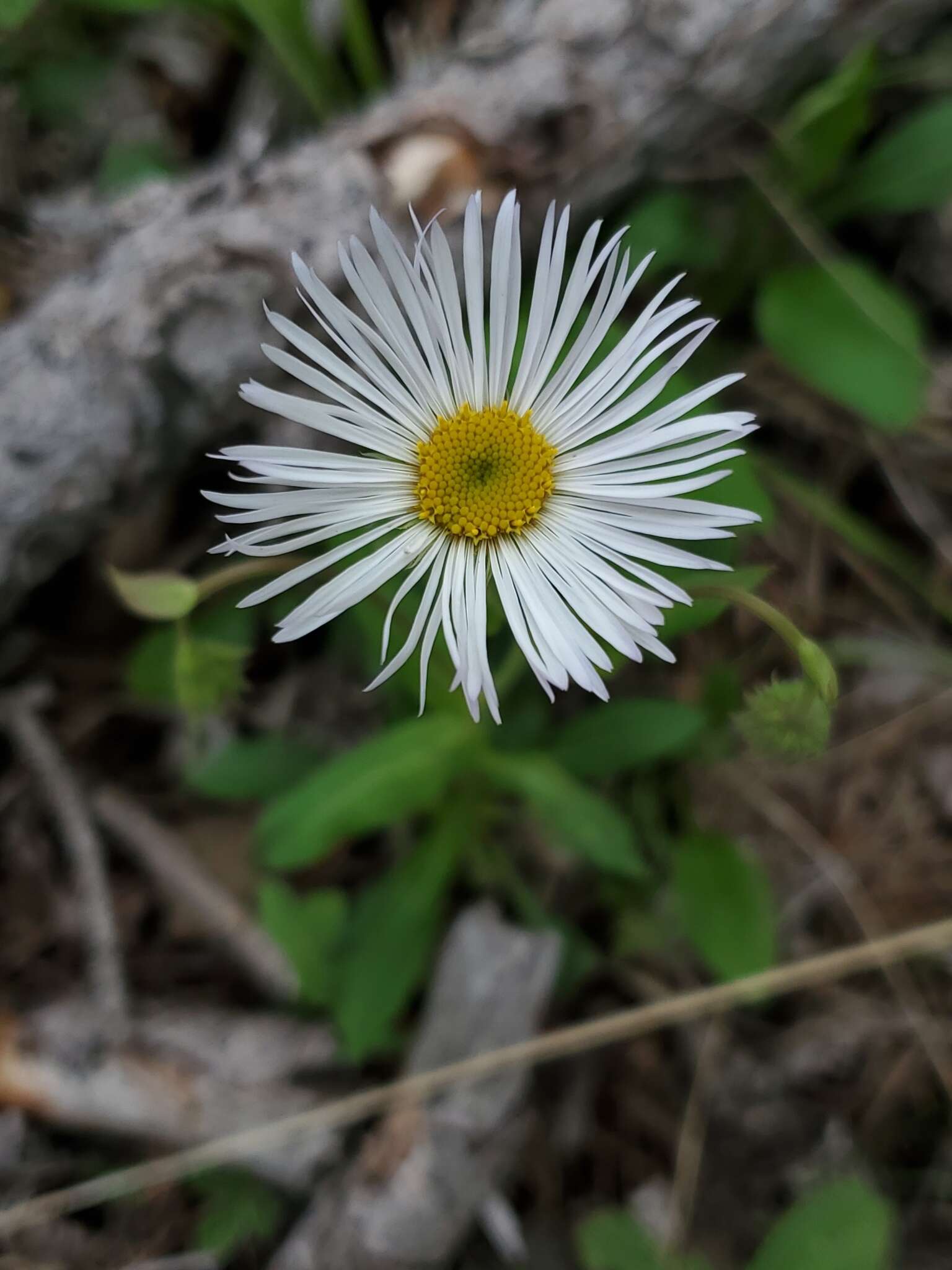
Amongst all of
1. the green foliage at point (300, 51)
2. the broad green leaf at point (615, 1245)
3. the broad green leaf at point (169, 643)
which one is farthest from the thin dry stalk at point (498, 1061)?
the green foliage at point (300, 51)

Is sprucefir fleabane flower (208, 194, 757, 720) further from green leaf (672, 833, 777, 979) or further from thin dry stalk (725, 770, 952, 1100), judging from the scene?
thin dry stalk (725, 770, 952, 1100)

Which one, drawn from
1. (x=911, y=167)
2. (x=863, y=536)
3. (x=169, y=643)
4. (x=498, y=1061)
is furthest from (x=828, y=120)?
(x=498, y=1061)

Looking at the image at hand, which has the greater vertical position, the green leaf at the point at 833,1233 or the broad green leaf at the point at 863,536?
the broad green leaf at the point at 863,536

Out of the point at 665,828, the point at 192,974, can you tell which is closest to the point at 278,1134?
the point at 192,974

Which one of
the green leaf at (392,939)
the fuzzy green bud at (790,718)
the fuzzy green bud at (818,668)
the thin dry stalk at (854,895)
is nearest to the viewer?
the fuzzy green bud at (818,668)

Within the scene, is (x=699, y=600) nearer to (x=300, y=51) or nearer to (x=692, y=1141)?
(x=692, y=1141)

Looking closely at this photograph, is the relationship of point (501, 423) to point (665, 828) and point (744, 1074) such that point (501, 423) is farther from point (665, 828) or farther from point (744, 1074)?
point (744, 1074)

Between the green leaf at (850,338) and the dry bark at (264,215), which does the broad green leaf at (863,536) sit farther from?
the dry bark at (264,215)
